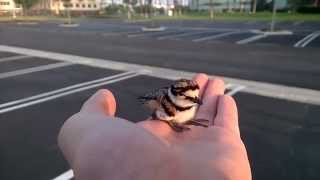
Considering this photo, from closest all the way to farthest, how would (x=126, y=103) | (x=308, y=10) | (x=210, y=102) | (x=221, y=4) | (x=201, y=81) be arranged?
(x=210, y=102) → (x=201, y=81) → (x=126, y=103) → (x=308, y=10) → (x=221, y=4)

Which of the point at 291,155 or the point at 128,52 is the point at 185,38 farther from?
the point at 291,155

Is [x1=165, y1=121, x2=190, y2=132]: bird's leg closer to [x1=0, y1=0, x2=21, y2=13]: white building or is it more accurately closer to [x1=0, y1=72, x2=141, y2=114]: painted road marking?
[x1=0, y1=72, x2=141, y2=114]: painted road marking

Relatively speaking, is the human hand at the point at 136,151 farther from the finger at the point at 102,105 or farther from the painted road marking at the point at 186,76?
the painted road marking at the point at 186,76

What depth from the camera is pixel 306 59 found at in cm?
1761

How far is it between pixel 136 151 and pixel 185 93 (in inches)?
42.1

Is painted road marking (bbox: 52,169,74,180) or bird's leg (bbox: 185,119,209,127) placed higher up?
bird's leg (bbox: 185,119,209,127)

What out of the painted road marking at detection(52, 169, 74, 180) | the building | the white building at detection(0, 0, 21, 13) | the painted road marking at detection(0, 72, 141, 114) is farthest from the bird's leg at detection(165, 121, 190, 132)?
the building

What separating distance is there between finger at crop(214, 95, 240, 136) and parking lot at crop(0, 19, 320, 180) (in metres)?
4.00

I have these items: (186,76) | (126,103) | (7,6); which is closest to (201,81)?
(126,103)

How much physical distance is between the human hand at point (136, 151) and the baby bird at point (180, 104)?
1.16 feet

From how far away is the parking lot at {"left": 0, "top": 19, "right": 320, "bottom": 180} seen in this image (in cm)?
663

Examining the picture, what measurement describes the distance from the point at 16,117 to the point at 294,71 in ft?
33.0

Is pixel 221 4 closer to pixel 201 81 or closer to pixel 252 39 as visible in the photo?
pixel 252 39

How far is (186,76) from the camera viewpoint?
45.1 ft
